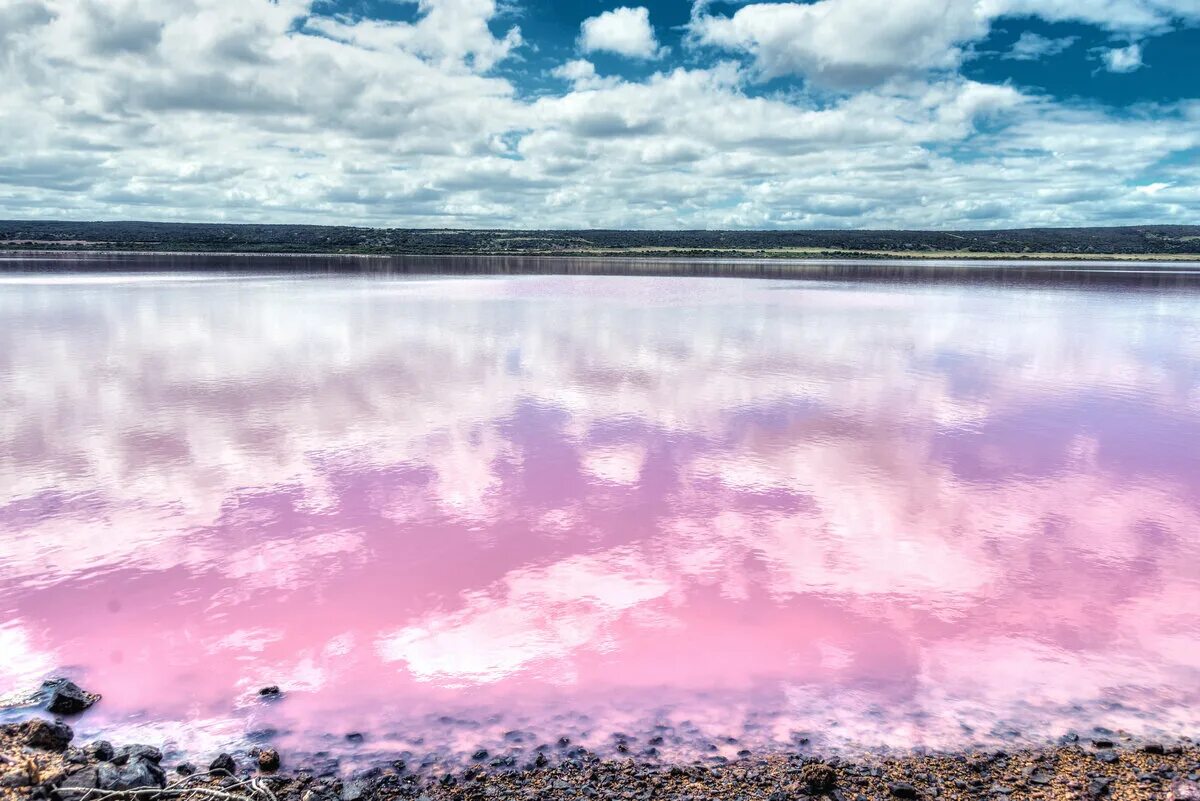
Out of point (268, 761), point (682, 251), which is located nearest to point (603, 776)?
point (268, 761)

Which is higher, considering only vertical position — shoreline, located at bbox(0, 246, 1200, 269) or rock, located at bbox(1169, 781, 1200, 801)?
shoreline, located at bbox(0, 246, 1200, 269)

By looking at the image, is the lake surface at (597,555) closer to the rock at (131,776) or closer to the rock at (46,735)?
the rock at (46,735)

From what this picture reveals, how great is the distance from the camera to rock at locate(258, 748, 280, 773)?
557cm

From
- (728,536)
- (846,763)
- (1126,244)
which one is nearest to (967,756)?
(846,763)

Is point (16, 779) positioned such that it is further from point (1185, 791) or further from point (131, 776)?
point (1185, 791)

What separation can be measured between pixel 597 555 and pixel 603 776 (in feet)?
13.0

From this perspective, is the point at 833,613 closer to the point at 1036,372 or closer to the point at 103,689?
the point at 103,689

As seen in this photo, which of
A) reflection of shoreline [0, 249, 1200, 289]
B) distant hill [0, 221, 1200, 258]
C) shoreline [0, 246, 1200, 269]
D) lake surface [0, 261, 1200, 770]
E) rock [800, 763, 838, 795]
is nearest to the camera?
rock [800, 763, 838, 795]

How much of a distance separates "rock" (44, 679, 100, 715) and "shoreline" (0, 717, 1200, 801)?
32 centimetres

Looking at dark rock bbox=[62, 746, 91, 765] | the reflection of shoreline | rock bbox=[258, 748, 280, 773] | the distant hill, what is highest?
the distant hill

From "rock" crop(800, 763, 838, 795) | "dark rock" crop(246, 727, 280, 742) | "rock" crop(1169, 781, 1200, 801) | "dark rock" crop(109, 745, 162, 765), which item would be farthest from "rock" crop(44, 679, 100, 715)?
"rock" crop(1169, 781, 1200, 801)

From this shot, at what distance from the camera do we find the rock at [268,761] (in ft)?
18.3

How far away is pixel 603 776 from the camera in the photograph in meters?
5.49

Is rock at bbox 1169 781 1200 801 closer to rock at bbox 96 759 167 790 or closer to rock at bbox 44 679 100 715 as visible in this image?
rock at bbox 96 759 167 790
